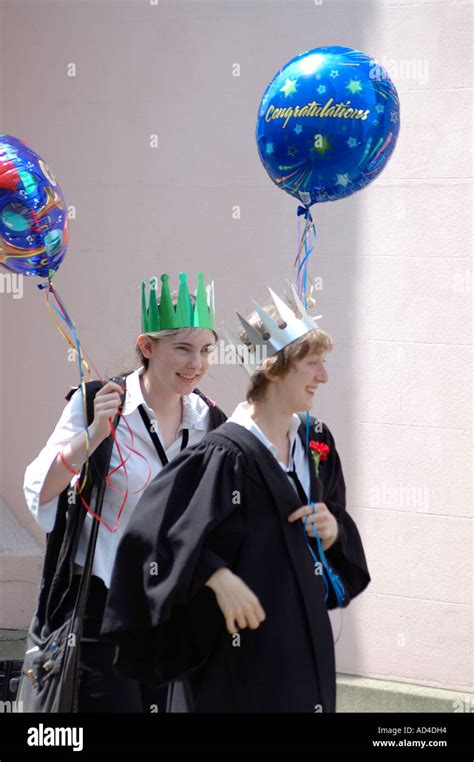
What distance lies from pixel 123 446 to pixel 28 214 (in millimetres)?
748

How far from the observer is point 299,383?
272cm

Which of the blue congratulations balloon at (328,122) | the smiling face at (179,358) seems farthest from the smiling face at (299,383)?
the blue congratulations balloon at (328,122)

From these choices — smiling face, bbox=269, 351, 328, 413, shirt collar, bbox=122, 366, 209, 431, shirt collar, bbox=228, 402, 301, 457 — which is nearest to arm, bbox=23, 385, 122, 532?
shirt collar, bbox=122, 366, 209, 431

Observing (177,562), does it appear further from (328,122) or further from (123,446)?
(328,122)

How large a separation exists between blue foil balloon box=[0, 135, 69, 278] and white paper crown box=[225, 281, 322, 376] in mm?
862

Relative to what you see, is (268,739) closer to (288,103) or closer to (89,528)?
(89,528)

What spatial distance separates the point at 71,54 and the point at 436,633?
320 centimetres

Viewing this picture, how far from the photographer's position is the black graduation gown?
2572 millimetres

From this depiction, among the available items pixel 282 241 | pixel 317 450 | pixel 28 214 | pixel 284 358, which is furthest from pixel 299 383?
pixel 282 241

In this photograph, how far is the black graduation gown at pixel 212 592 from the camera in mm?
2572

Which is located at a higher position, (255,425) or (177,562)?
(255,425)

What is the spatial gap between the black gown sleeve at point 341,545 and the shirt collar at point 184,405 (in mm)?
490

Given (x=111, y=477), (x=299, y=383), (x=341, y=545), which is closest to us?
(x=299, y=383)

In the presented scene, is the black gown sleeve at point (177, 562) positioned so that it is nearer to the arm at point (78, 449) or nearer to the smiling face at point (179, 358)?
the arm at point (78, 449)
